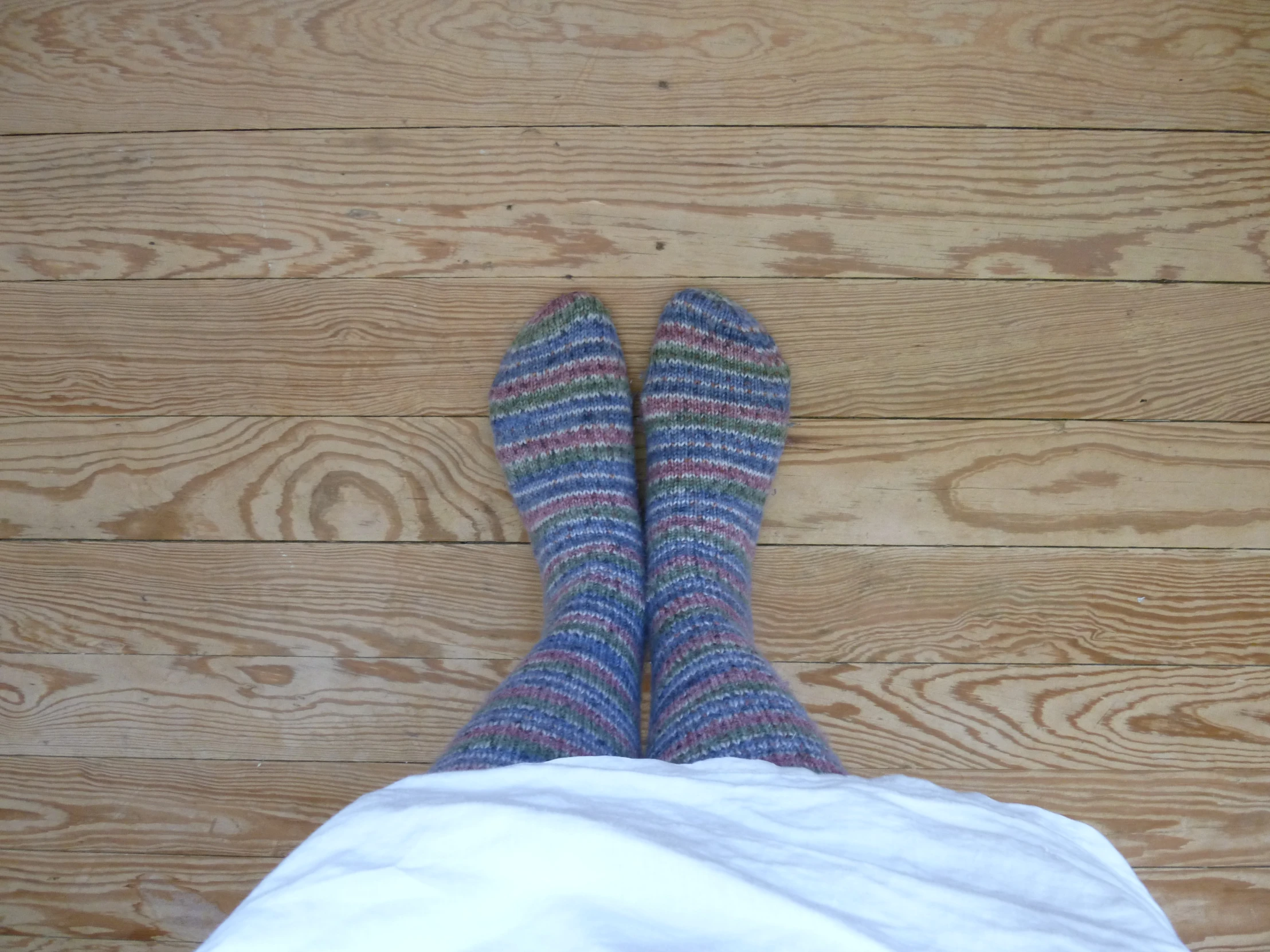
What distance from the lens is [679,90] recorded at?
737 mm

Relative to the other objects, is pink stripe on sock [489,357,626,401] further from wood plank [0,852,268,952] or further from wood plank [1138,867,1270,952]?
wood plank [1138,867,1270,952]

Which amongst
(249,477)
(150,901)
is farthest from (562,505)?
(150,901)

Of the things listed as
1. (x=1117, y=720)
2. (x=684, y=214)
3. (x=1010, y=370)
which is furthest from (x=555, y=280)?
(x=1117, y=720)

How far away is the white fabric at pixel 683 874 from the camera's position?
0.35 m

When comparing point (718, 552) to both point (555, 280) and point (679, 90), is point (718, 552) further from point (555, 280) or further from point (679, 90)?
point (679, 90)

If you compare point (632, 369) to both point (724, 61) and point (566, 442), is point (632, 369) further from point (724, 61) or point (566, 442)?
point (724, 61)

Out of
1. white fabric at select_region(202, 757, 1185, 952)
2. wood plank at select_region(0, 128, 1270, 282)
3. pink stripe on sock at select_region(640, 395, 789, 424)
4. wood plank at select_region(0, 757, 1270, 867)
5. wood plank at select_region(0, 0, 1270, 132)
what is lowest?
wood plank at select_region(0, 757, 1270, 867)

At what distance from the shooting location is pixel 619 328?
0.78 metres

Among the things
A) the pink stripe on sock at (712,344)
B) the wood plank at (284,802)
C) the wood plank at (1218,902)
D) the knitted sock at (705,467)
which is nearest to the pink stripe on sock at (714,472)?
the knitted sock at (705,467)

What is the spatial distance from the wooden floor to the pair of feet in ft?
0.09

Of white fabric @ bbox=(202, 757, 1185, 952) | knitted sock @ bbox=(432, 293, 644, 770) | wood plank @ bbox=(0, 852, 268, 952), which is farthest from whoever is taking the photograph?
wood plank @ bbox=(0, 852, 268, 952)

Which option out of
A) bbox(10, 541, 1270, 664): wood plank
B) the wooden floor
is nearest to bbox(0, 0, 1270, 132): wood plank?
the wooden floor

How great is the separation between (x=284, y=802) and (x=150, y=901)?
170 mm

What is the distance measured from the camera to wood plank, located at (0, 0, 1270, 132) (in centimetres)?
73
